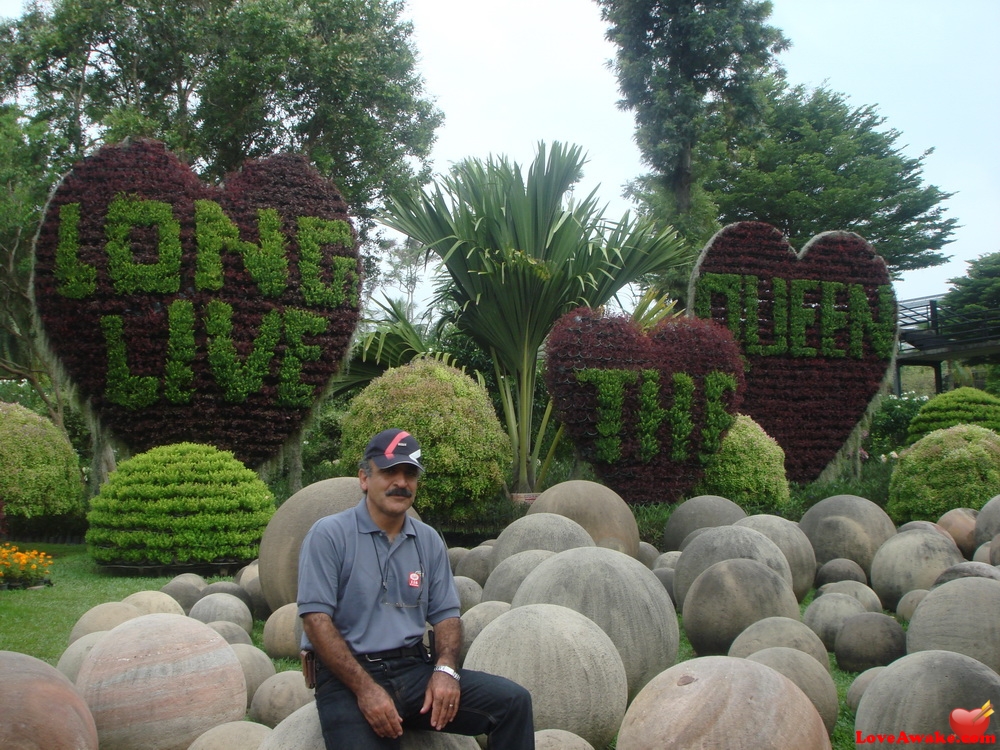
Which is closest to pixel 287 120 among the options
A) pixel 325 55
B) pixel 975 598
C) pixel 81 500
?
pixel 325 55

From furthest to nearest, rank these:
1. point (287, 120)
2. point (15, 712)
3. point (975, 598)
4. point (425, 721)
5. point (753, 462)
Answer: point (287, 120), point (753, 462), point (975, 598), point (15, 712), point (425, 721)

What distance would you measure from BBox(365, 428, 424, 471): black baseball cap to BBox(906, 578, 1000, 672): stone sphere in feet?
13.1

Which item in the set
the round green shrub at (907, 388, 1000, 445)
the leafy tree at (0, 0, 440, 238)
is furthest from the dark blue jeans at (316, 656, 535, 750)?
the leafy tree at (0, 0, 440, 238)

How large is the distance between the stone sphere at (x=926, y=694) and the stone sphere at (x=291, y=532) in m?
4.73

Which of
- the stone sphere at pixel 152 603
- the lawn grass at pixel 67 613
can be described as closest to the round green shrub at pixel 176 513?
the lawn grass at pixel 67 613

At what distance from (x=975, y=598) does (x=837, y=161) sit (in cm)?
2798

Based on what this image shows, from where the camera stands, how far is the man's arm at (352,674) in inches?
123

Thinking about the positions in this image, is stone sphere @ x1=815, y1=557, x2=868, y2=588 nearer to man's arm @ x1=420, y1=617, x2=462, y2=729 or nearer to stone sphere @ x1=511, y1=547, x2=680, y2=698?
stone sphere @ x1=511, y1=547, x2=680, y2=698

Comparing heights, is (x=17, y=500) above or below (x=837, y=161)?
below

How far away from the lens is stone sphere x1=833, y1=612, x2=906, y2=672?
20.5 feet

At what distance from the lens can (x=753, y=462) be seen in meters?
13.4

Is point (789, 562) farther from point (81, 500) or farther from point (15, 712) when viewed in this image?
point (81, 500)

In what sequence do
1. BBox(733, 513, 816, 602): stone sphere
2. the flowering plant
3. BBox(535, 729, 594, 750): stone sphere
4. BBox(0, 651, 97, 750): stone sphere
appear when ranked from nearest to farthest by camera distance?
1. BBox(0, 651, 97, 750): stone sphere
2. BBox(535, 729, 594, 750): stone sphere
3. BBox(733, 513, 816, 602): stone sphere
4. the flowering plant

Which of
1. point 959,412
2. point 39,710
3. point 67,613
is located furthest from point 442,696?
point 959,412
